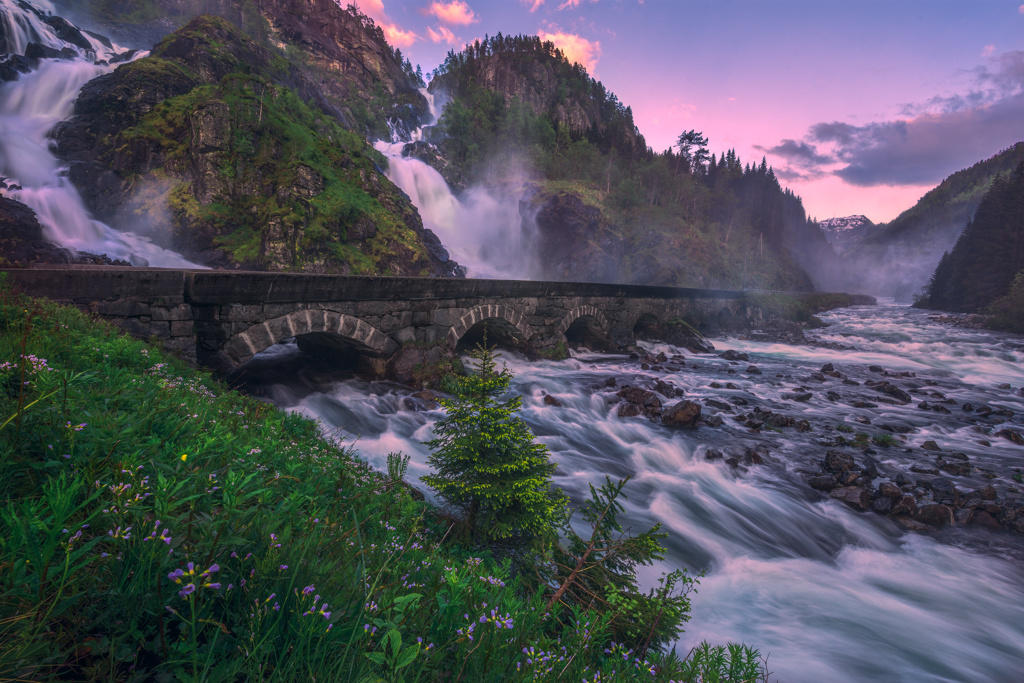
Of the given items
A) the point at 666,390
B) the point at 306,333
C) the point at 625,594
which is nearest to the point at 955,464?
the point at 666,390

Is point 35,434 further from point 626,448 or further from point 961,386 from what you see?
point 961,386

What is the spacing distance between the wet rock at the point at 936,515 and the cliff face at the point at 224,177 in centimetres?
2504

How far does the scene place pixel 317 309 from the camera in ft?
29.4

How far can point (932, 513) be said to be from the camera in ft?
22.2

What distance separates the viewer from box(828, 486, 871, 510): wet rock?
7191mm

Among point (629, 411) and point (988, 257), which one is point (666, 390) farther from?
point (988, 257)

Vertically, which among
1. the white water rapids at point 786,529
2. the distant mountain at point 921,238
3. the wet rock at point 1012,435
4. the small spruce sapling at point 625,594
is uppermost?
the distant mountain at point 921,238

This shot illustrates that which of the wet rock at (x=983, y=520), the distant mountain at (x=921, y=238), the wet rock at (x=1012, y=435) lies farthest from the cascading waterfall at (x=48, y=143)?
the distant mountain at (x=921, y=238)

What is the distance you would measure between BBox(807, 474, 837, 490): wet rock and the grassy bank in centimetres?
668

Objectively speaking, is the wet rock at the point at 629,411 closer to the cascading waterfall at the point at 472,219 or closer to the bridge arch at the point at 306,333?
the bridge arch at the point at 306,333

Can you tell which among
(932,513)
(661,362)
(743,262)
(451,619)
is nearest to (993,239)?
(743,262)

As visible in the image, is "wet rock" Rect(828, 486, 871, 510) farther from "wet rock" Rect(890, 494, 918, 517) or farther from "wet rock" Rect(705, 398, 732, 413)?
"wet rock" Rect(705, 398, 732, 413)

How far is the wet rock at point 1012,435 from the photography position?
1047 centimetres

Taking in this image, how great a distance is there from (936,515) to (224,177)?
106ft
